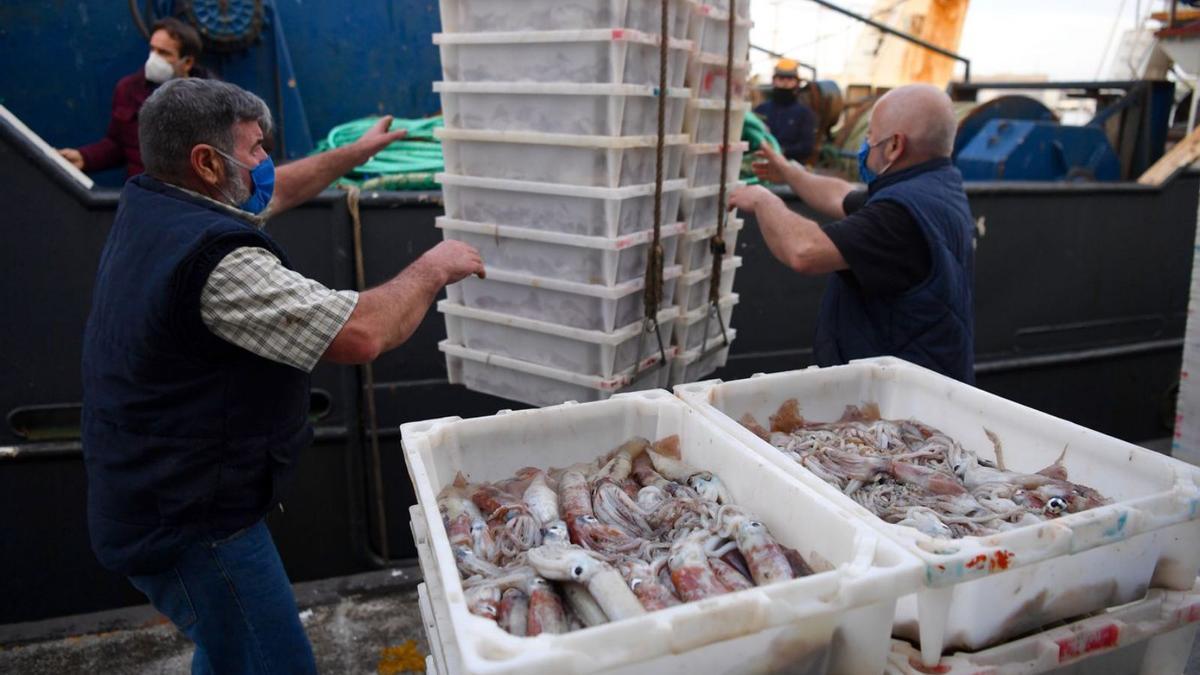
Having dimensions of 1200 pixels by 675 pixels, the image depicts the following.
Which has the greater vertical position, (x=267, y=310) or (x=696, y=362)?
(x=267, y=310)

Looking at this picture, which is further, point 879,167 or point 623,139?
point 879,167

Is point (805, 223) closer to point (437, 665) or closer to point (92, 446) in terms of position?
point (437, 665)

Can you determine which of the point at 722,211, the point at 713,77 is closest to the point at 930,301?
the point at 722,211

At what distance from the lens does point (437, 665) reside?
5.43ft

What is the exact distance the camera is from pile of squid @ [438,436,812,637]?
142 cm

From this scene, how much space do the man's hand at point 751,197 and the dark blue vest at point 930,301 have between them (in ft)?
1.26

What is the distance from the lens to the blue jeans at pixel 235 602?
7.02 ft

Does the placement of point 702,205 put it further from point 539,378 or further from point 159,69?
point 159,69

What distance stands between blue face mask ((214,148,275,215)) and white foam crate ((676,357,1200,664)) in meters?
1.23

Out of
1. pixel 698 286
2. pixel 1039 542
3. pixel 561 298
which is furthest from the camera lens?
pixel 698 286

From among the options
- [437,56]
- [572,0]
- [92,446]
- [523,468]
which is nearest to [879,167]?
[572,0]

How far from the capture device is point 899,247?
8.98ft

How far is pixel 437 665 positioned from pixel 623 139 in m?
1.50

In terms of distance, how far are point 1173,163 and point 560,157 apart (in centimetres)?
539
